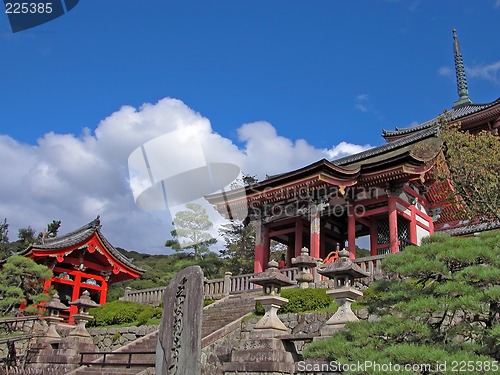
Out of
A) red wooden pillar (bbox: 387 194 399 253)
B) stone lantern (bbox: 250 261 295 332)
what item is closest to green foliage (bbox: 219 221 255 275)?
red wooden pillar (bbox: 387 194 399 253)

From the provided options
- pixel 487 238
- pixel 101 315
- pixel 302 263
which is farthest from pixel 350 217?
pixel 487 238

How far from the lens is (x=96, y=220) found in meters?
25.5

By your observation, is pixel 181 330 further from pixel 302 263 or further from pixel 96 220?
pixel 96 220

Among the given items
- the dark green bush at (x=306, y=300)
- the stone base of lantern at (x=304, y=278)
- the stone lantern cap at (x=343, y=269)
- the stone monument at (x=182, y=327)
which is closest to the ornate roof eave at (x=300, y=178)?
the stone base of lantern at (x=304, y=278)

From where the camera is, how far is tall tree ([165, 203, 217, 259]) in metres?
40.8

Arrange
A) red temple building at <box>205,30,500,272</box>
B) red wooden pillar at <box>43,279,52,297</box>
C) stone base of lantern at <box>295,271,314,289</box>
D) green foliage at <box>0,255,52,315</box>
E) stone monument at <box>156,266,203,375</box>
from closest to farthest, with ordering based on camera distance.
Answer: stone monument at <box>156,266,203,375</box>
stone base of lantern at <box>295,271,314,289</box>
red temple building at <box>205,30,500,272</box>
green foliage at <box>0,255,52,315</box>
red wooden pillar at <box>43,279,52,297</box>

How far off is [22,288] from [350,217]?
577 inches

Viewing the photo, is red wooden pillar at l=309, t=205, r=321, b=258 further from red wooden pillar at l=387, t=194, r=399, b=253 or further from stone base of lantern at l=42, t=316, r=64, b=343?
stone base of lantern at l=42, t=316, r=64, b=343

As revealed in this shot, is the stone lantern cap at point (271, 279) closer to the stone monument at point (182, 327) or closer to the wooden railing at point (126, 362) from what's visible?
the wooden railing at point (126, 362)

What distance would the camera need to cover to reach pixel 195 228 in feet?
137

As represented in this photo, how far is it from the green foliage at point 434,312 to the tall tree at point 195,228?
1372 inches

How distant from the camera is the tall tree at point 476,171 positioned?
13.1 metres

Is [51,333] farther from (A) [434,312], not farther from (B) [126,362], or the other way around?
(A) [434,312]

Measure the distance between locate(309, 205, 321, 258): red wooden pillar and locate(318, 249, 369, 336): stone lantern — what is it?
8.76 m
